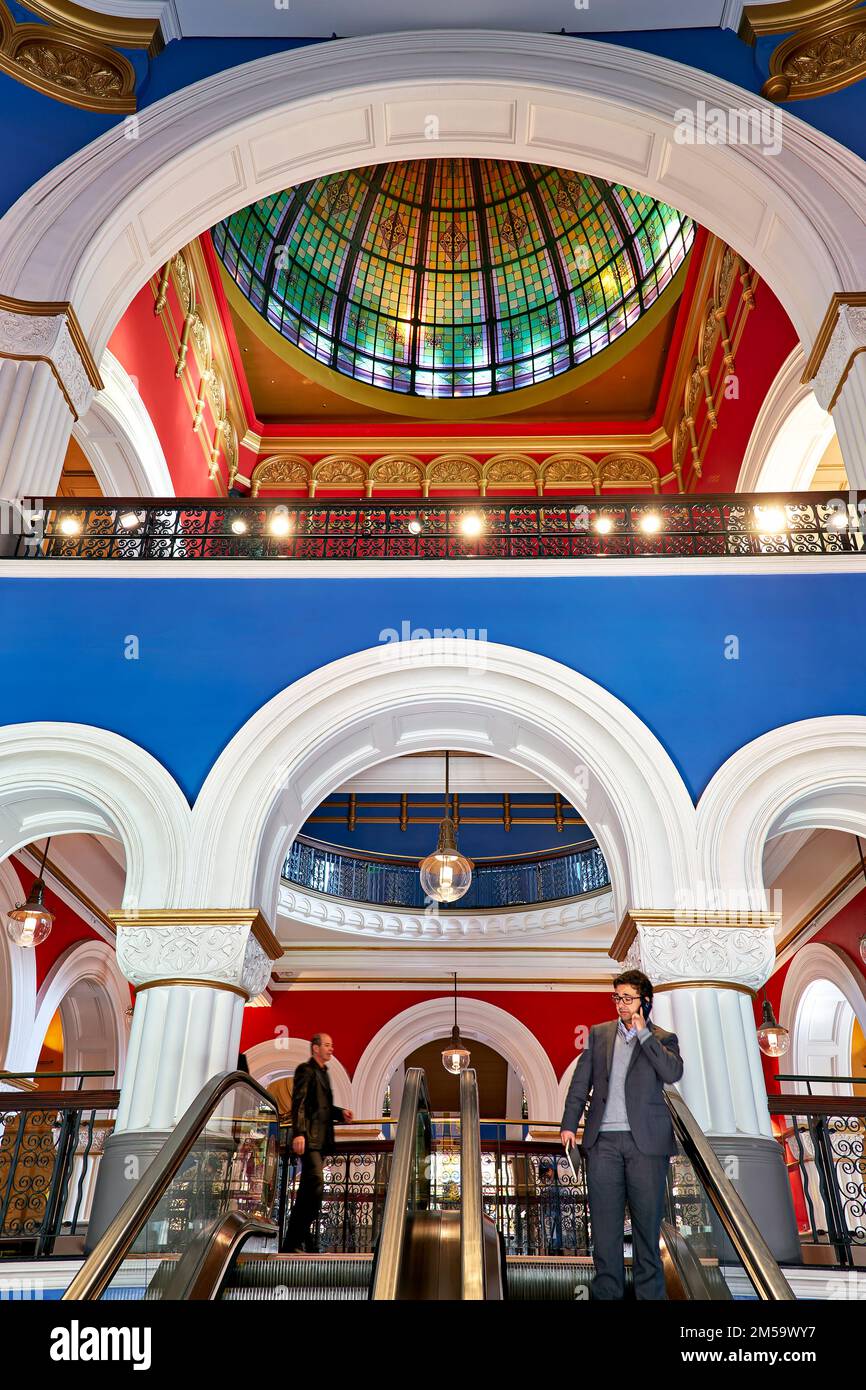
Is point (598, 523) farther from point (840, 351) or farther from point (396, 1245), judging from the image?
point (396, 1245)

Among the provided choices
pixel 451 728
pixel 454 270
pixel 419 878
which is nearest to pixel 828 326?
pixel 451 728

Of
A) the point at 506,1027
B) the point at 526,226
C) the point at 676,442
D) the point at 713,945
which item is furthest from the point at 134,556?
the point at 526,226

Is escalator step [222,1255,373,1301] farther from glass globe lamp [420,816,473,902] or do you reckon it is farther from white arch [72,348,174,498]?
white arch [72,348,174,498]

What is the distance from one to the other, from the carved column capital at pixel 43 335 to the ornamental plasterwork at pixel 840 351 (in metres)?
6.93

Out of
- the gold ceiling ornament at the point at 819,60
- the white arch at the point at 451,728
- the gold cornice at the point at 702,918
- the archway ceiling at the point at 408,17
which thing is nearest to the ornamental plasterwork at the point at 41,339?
the white arch at the point at 451,728

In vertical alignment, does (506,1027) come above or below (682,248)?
below

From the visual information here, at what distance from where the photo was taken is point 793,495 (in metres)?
7.88

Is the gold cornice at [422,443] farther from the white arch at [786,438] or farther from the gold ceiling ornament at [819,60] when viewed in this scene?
the gold ceiling ornament at [819,60]

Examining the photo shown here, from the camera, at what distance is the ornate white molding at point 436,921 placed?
556 inches

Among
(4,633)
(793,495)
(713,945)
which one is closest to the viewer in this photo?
(713,945)

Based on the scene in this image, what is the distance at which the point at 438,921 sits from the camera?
14.6m

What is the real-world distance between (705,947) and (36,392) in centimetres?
716
